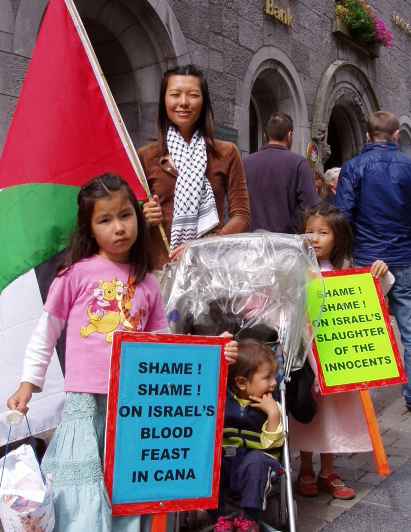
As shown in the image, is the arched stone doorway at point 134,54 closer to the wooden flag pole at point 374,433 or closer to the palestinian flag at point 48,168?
the palestinian flag at point 48,168

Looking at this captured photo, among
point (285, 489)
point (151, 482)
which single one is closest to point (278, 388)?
point (285, 489)

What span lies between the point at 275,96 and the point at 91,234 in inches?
322

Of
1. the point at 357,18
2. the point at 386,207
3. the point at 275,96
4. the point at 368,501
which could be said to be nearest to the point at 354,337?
the point at 368,501

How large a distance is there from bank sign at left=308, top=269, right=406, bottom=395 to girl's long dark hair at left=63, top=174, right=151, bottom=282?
1.00m

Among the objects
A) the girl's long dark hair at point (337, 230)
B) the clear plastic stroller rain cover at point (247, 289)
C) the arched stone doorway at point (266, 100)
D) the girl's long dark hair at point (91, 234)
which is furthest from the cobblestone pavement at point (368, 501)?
the arched stone doorway at point (266, 100)

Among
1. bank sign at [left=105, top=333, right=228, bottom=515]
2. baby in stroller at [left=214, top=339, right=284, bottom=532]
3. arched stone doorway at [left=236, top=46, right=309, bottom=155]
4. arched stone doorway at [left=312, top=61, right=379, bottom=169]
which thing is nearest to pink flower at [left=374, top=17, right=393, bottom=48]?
arched stone doorway at [left=312, top=61, right=379, bottom=169]

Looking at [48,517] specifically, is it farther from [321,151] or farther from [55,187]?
[321,151]

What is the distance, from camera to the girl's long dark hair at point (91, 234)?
2496mm

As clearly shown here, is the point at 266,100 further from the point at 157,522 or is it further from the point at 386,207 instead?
the point at 157,522

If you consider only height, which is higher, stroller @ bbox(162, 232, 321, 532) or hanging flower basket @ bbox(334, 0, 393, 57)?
hanging flower basket @ bbox(334, 0, 393, 57)

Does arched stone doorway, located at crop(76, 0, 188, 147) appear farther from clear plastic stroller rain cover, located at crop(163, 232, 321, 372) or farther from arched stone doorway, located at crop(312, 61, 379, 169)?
clear plastic stroller rain cover, located at crop(163, 232, 321, 372)

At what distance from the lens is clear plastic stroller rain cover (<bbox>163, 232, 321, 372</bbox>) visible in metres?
2.82

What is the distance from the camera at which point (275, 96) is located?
10.2 metres


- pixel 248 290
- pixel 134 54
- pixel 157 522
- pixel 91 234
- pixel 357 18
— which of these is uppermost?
pixel 357 18
